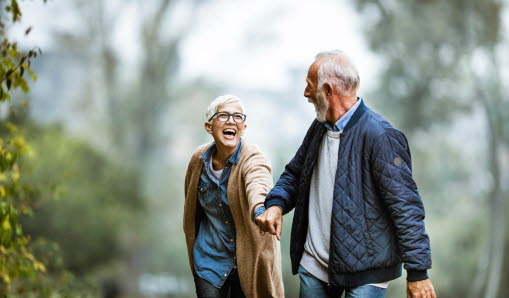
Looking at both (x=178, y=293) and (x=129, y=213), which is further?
(x=178, y=293)

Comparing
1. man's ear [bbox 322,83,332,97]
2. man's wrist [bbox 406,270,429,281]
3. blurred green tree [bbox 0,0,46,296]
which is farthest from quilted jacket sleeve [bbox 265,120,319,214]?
blurred green tree [bbox 0,0,46,296]

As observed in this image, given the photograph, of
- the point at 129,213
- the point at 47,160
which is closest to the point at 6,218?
the point at 47,160

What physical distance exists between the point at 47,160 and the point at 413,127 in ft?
41.7

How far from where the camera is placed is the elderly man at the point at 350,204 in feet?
10.6

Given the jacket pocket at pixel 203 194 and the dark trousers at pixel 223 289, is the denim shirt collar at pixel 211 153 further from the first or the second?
the dark trousers at pixel 223 289

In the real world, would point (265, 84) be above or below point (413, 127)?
above

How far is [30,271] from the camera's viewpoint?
16.0 feet

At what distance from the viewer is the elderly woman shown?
3949 millimetres

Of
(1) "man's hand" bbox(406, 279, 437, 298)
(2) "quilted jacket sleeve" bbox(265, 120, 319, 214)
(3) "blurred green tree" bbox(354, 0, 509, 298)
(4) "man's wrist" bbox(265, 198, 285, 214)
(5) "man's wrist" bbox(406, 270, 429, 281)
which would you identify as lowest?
(1) "man's hand" bbox(406, 279, 437, 298)

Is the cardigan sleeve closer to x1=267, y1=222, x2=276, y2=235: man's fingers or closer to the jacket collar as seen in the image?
x1=267, y1=222, x2=276, y2=235: man's fingers

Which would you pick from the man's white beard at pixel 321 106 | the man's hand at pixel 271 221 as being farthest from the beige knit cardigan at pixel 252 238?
the man's white beard at pixel 321 106

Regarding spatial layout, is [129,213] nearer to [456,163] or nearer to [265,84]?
[456,163]

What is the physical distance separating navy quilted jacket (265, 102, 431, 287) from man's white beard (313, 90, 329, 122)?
0.54 ft

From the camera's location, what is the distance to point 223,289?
4.03 m
